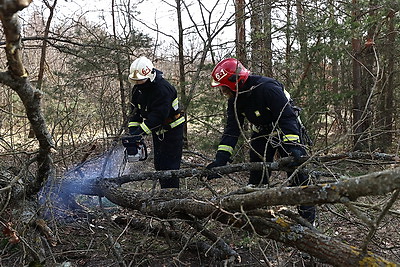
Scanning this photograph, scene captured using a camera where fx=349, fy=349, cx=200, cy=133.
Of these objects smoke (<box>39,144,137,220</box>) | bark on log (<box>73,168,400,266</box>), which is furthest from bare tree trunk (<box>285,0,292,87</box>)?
bark on log (<box>73,168,400,266</box>)

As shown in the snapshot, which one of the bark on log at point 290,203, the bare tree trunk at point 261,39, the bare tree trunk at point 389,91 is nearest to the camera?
the bark on log at point 290,203

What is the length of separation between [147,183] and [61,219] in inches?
109

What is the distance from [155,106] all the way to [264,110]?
1450mm

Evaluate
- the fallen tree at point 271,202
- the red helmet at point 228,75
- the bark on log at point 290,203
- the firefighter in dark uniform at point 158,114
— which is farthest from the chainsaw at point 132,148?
the red helmet at point 228,75

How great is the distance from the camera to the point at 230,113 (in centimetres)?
425

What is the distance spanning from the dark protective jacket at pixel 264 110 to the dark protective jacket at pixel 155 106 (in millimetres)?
863

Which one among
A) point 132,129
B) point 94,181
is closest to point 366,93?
point 132,129

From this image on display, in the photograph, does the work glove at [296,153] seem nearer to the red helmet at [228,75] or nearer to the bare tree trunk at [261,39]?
the red helmet at [228,75]

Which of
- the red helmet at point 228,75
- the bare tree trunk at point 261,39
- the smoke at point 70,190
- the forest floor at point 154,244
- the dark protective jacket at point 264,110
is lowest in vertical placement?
the forest floor at point 154,244

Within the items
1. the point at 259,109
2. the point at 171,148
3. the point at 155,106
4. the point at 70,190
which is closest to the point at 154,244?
the point at 70,190

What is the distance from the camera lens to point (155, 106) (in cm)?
452

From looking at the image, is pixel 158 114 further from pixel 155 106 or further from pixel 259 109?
pixel 259 109

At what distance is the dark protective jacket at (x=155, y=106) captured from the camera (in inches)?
174

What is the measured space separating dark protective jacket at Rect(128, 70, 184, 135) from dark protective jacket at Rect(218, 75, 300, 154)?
0.86 m
